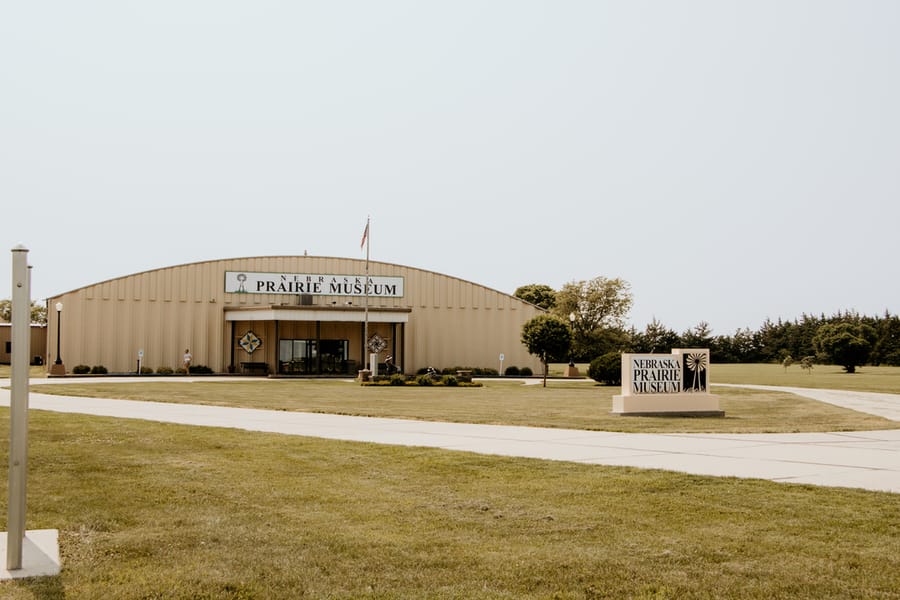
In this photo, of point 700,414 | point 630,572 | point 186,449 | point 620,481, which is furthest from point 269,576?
point 700,414

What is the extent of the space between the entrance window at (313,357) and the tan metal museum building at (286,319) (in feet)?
0.20

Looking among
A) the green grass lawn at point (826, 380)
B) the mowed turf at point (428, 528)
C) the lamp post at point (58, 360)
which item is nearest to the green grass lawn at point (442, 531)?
the mowed turf at point (428, 528)

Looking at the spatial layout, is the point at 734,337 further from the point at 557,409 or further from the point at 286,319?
A: the point at 557,409

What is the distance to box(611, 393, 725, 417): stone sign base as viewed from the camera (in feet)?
70.8

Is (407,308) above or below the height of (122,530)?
above

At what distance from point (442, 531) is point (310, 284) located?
1963 inches

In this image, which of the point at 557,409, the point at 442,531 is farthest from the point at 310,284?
the point at 442,531

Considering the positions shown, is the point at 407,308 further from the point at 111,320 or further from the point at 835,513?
the point at 835,513

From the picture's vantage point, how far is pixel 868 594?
18.5 ft

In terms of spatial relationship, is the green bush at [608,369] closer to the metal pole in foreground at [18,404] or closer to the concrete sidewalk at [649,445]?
the concrete sidewalk at [649,445]

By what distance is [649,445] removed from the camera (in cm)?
1341

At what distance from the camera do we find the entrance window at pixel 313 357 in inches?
2152

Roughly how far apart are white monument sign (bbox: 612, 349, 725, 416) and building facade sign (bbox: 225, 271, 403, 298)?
34.0 metres

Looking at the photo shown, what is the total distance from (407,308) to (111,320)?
17067 mm
